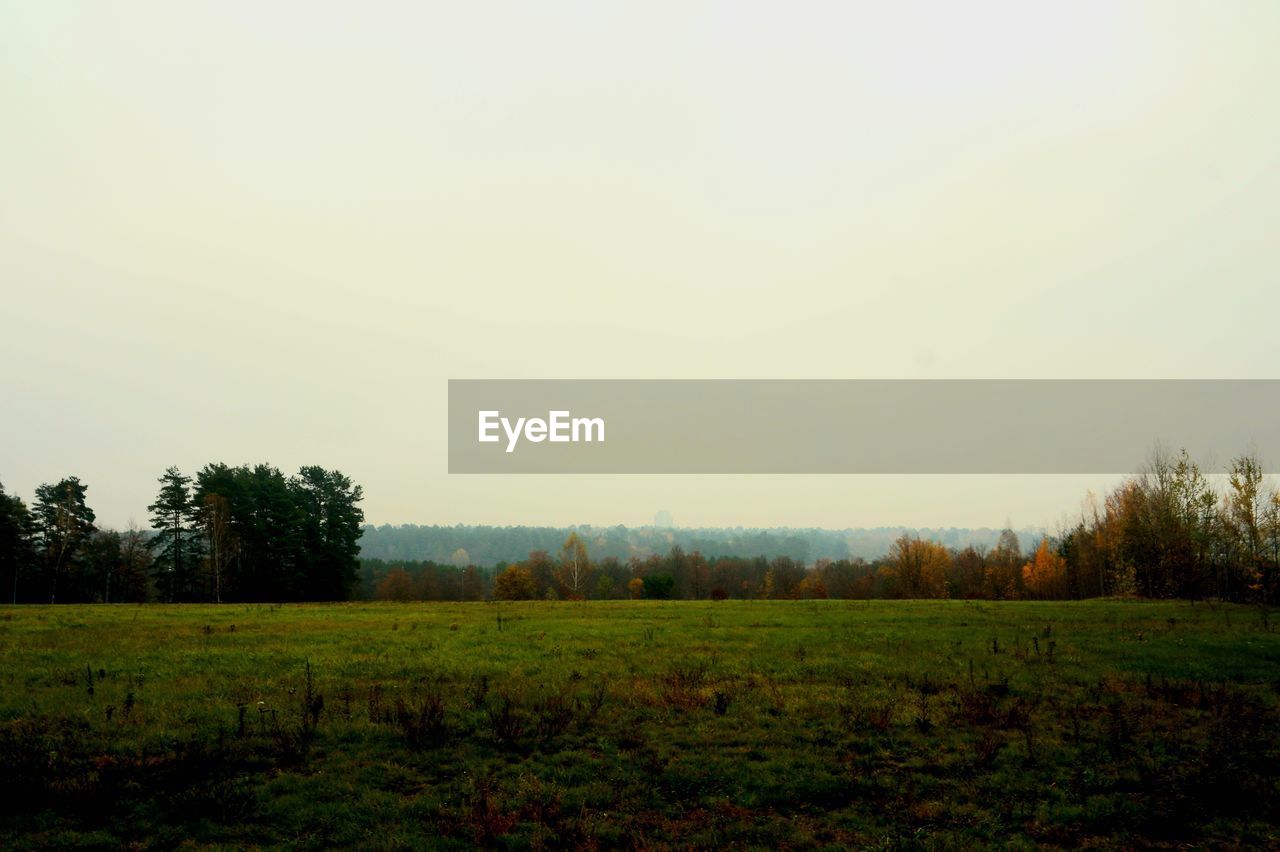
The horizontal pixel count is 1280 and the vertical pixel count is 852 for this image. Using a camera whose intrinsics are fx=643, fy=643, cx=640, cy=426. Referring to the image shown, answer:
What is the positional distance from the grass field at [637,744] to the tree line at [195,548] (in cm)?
4725

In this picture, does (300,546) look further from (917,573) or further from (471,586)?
(917,573)

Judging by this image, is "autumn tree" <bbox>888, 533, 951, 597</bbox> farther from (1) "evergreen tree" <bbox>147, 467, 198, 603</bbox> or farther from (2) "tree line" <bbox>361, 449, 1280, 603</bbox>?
(1) "evergreen tree" <bbox>147, 467, 198, 603</bbox>

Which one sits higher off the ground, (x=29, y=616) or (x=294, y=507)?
(x=294, y=507)

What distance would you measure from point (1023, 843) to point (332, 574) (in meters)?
75.4

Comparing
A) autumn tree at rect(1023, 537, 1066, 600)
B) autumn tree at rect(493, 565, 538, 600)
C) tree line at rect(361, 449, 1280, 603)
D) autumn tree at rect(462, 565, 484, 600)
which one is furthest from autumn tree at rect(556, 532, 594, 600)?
autumn tree at rect(1023, 537, 1066, 600)

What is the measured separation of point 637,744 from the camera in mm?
11984

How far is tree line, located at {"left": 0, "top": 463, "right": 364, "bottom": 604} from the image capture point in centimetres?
6381

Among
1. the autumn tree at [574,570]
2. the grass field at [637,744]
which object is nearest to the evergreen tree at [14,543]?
the grass field at [637,744]

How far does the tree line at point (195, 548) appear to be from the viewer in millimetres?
63812

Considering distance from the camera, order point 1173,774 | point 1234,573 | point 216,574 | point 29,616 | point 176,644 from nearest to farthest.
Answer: point 1173,774, point 176,644, point 29,616, point 1234,573, point 216,574

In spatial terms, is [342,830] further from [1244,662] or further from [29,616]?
[29,616]

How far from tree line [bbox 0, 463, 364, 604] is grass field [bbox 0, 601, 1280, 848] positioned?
4725cm

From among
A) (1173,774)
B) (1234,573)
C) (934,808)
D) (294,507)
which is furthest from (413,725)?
(1234,573)

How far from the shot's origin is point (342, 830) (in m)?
8.40
